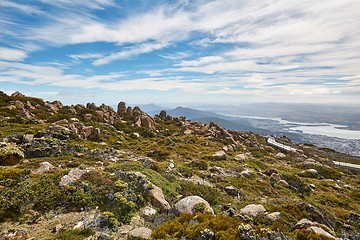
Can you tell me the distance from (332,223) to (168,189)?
11036 millimetres

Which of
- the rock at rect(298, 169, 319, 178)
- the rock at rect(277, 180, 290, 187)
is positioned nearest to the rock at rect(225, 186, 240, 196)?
the rock at rect(277, 180, 290, 187)

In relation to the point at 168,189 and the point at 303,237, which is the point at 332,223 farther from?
the point at 168,189

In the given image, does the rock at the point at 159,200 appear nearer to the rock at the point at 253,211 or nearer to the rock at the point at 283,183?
the rock at the point at 253,211

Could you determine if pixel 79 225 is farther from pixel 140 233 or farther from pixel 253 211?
pixel 253 211

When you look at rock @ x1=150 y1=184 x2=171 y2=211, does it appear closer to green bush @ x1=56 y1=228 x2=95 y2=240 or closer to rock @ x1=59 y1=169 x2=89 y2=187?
green bush @ x1=56 y1=228 x2=95 y2=240


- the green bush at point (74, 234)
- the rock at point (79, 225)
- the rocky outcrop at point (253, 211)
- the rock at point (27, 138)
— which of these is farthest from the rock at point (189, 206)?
the rock at point (27, 138)

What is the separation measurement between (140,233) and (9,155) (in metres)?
14.5

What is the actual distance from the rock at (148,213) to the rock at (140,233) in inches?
52.3

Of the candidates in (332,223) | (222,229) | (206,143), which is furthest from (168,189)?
(206,143)

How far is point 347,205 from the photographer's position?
20.1m

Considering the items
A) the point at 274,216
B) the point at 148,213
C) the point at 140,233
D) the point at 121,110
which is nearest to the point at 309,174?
the point at 274,216

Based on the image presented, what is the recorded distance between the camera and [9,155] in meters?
16.9

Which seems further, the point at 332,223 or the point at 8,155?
the point at 8,155

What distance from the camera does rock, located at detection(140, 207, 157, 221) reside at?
10.7 meters
